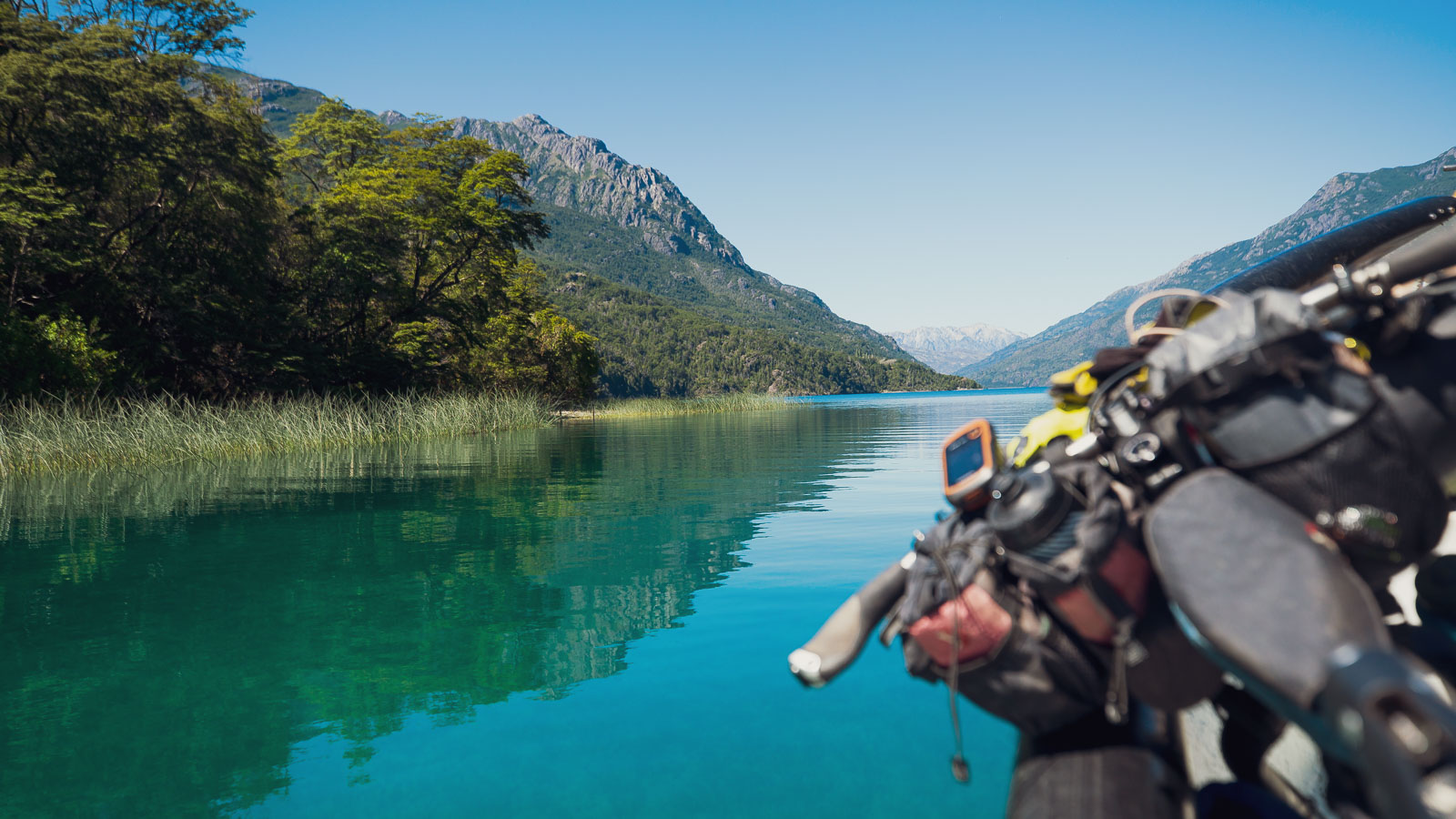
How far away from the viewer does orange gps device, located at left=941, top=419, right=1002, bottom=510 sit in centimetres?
135

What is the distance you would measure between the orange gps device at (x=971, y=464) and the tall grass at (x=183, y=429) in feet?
54.3

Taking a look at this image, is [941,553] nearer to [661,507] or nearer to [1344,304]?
[1344,304]

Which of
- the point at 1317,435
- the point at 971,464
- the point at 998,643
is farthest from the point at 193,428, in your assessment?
the point at 1317,435

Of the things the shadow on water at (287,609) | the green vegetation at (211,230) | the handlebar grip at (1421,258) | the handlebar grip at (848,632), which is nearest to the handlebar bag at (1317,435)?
the handlebar grip at (1421,258)

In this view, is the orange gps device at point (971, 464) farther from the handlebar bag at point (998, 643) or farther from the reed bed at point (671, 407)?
the reed bed at point (671, 407)

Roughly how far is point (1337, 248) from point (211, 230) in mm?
26670

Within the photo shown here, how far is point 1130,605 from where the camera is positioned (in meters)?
1.13

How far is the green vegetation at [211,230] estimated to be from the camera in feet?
55.4

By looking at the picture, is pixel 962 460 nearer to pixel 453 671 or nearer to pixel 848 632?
pixel 848 632

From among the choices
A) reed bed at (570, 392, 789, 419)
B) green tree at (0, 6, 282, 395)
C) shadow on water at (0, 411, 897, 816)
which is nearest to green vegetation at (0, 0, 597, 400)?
green tree at (0, 6, 282, 395)

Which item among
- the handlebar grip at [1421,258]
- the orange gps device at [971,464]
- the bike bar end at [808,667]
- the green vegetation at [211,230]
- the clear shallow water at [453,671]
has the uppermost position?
the green vegetation at [211,230]

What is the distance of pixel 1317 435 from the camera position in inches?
40.2

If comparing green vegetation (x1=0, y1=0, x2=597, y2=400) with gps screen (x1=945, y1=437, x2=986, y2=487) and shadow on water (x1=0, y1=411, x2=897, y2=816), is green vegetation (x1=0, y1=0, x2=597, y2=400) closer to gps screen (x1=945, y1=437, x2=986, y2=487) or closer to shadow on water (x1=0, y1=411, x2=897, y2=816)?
shadow on water (x1=0, y1=411, x2=897, y2=816)

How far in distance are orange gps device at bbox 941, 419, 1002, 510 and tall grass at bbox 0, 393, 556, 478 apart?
16.5 m
